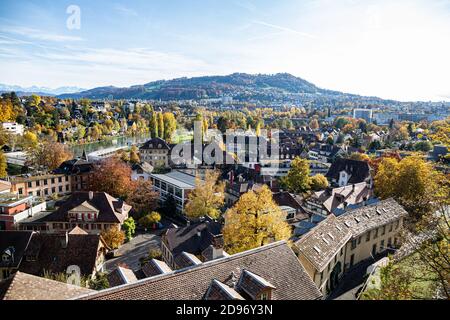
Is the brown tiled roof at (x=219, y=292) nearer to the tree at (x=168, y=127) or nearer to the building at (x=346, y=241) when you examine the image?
the building at (x=346, y=241)

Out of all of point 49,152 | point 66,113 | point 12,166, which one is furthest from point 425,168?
point 66,113

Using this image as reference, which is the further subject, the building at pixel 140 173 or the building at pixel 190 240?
the building at pixel 140 173

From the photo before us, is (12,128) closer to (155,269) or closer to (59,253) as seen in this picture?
(59,253)

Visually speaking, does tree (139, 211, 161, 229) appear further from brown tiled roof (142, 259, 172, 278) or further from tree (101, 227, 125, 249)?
A: brown tiled roof (142, 259, 172, 278)

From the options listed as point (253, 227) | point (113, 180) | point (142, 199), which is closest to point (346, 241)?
point (253, 227)

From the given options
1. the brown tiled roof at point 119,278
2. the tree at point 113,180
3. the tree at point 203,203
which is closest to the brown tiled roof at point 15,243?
the brown tiled roof at point 119,278

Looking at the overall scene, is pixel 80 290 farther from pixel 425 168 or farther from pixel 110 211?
pixel 425 168
